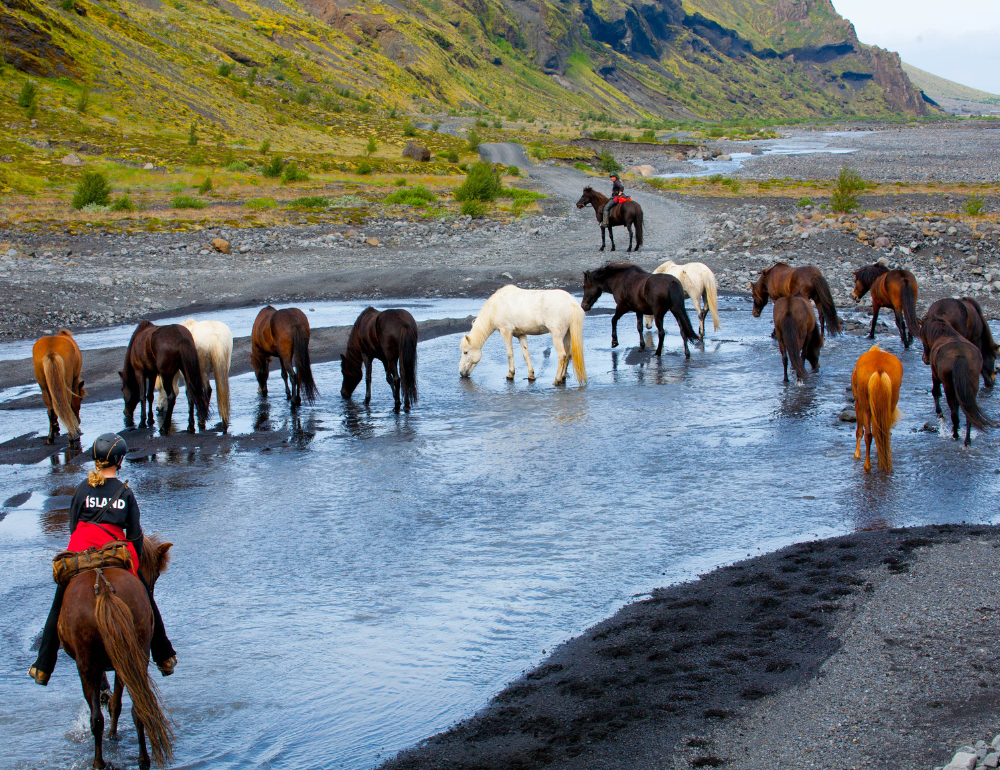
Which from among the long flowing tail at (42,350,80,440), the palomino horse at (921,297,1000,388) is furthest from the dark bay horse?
the long flowing tail at (42,350,80,440)

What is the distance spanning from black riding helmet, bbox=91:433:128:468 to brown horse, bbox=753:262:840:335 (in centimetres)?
1119

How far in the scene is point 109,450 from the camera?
4.64 meters

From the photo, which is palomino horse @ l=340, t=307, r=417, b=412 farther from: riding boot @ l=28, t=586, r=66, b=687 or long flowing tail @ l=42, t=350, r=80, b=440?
riding boot @ l=28, t=586, r=66, b=687

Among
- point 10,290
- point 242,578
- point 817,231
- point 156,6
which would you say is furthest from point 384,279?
point 156,6

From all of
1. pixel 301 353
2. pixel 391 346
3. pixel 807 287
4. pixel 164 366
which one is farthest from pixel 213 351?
pixel 807 287

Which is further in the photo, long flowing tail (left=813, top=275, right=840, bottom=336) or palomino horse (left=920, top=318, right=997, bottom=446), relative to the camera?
long flowing tail (left=813, top=275, right=840, bottom=336)

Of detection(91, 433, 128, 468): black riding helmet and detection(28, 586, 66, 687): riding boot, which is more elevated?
detection(91, 433, 128, 468): black riding helmet

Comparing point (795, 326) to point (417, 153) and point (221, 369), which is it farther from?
point (417, 153)

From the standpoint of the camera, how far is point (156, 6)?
8481 cm

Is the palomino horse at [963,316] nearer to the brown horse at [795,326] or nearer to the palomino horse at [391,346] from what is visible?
the brown horse at [795,326]

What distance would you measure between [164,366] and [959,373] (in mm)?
9489

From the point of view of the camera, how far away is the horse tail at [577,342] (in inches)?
517

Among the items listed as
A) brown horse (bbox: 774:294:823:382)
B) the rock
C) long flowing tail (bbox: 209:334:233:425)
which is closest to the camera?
long flowing tail (bbox: 209:334:233:425)

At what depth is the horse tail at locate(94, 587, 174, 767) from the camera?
14.3 ft
